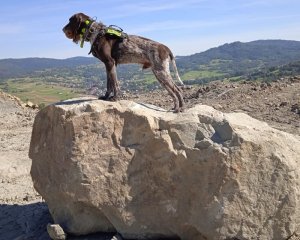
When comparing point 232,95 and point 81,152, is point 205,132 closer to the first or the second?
point 81,152

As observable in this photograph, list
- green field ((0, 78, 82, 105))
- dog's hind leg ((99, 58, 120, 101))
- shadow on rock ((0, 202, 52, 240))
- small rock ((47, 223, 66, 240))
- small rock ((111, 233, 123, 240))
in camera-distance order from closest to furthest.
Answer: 1. small rock ((111, 233, 123, 240))
2. dog's hind leg ((99, 58, 120, 101))
3. small rock ((47, 223, 66, 240))
4. shadow on rock ((0, 202, 52, 240))
5. green field ((0, 78, 82, 105))

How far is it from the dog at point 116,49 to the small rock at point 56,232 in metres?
2.49

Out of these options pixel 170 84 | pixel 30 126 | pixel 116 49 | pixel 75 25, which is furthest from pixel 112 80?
pixel 30 126

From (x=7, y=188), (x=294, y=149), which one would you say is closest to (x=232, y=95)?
(x=7, y=188)

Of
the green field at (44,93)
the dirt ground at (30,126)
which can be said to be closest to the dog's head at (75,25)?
the dirt ground at (30,126)

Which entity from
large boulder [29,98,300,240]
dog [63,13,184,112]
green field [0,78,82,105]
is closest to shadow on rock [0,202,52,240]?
large boulder [29,98,300,240]

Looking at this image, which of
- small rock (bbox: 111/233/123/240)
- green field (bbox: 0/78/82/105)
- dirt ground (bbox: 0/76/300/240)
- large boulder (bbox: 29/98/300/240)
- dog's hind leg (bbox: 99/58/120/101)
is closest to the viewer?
large boulder (bbox: 29/98/300/240)

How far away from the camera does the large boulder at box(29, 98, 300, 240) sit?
7625mm

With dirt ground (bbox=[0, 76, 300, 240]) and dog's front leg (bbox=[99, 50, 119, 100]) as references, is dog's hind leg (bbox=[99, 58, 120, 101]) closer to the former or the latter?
dog's front leg (bbox=[99, 50, 119, 100])

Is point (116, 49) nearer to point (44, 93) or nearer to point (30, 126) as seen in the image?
point (30, 126)

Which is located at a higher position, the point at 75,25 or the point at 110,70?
the point at 75,25

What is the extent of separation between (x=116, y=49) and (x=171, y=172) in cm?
244

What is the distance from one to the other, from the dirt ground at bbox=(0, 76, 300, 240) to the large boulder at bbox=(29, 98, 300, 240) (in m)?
0.93

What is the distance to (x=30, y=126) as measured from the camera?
20000mm
